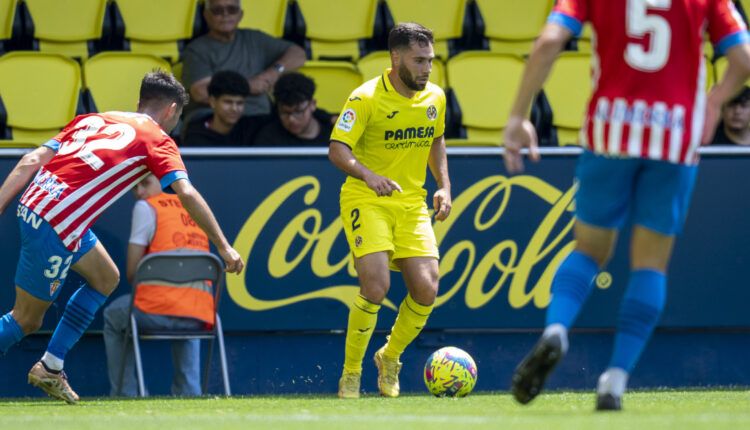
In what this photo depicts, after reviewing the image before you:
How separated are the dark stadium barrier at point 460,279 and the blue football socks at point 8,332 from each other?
1.62 meters

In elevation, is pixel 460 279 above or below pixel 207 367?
above

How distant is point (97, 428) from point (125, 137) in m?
2.41

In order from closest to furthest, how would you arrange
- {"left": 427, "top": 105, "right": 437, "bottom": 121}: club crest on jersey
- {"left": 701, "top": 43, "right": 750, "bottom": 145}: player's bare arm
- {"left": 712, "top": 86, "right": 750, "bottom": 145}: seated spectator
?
1. {"left": 701, "top": 43, "right": 750, "bottom": 145}: player's bare arm
2. {"left": 427, "top": 105, "right": 437, "bottom": 121}: club crest on jersey
3. {"left": 712, "top": 86, "right": 750, "bottom": 145}: seated spectator

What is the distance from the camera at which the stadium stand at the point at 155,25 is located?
37.9 feet

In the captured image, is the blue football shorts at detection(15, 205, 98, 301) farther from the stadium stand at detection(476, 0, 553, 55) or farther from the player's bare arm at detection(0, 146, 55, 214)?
the stadium stand at detection(476, 0, 553, 55)

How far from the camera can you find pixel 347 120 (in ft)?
26.8

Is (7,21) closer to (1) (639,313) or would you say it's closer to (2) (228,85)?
(2) (228,85)

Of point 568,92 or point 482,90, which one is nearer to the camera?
point 482,90

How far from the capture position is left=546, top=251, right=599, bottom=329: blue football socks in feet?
18.3

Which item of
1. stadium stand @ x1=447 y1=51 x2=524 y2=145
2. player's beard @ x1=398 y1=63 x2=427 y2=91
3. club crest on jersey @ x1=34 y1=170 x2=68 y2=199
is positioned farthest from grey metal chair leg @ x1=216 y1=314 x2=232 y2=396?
stadium stand @ x1=447 y1=51 x2=524 y2=145

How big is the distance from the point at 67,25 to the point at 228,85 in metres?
2.02

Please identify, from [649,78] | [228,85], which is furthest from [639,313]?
[228,85]

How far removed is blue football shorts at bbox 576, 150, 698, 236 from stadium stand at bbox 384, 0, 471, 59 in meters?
6.36

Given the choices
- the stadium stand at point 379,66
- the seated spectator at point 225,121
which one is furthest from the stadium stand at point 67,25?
the stadium stand at point 379,66
